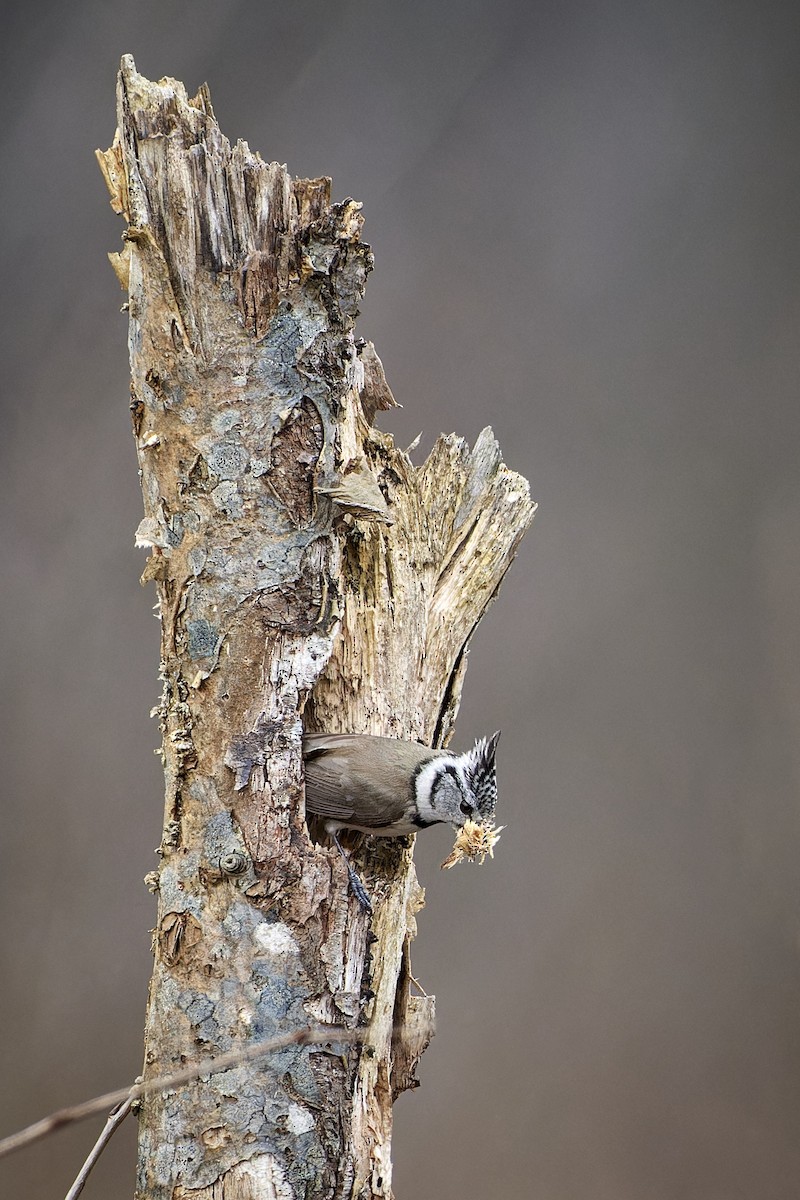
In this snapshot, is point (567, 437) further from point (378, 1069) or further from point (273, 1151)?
point (273, 1151)

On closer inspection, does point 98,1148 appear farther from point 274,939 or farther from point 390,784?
point 390,784

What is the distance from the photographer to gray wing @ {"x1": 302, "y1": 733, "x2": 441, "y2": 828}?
54.2 inches

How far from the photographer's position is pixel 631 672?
2.56 meters

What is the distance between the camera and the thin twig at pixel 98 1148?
2.56 ft

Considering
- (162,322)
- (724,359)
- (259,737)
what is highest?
(724,359)

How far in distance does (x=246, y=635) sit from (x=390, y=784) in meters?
0.30

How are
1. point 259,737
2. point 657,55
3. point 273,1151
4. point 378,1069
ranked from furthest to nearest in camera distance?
1. point 657,55
2. point 378,1069
3. point 259,737
4. point 273,1151

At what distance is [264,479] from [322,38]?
69.9 inches

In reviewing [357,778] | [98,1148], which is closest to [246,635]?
[357,778]

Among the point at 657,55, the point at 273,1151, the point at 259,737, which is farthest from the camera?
the point at 657,55

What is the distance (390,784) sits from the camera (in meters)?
1.42

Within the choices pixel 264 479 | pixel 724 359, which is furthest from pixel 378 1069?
pixel 724 359

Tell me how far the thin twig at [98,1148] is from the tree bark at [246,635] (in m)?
0.10

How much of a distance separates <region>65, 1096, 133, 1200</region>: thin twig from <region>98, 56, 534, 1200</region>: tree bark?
96mm
